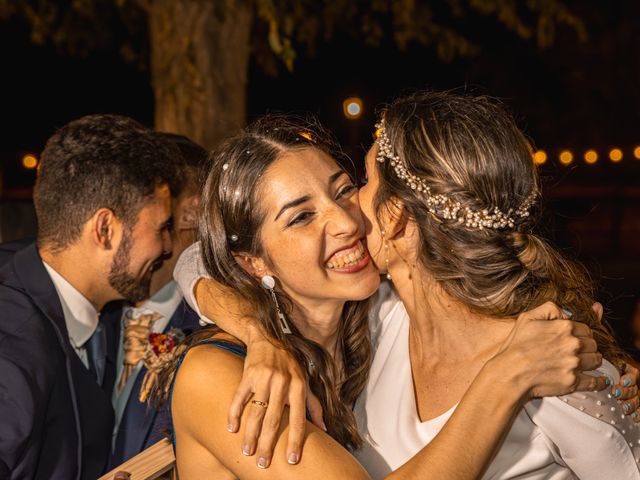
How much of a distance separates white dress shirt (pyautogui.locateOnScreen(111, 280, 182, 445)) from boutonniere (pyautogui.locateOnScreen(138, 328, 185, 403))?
5.1 inches

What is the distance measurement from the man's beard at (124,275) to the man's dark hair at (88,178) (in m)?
0.08

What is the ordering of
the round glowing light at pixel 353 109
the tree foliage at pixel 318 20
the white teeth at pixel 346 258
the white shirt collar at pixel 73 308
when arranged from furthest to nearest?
the tree foliage at pixel 318 20 → the round glowing light at pixel 353 109 → the white shirt collar at pixel 73 308 → the white teeth at pixel 346 258

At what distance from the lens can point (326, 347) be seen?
2.77 meters

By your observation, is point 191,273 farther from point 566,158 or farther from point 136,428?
point 566,158

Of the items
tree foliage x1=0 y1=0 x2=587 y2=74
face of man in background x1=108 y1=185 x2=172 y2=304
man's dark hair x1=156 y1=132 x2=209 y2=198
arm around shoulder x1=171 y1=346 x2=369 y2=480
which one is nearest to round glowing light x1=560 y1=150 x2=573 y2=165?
tree foliage x1=0 y1=0 x2=587 y2=74

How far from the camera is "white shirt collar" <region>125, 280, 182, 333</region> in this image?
3.29 metres

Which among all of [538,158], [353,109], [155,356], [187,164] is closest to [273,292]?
[155,356]

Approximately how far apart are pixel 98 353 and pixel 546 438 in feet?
5.75

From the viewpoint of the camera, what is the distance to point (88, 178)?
3045 mm

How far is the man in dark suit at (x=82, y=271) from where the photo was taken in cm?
258

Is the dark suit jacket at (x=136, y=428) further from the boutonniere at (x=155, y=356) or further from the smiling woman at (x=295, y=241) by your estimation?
the smiling woman at (x=295, y=241)

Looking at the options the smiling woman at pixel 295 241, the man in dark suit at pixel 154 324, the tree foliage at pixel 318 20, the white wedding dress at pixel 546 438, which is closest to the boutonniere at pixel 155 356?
the man in dark suit at pixel 154 324

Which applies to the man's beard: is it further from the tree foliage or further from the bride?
the tree foliage

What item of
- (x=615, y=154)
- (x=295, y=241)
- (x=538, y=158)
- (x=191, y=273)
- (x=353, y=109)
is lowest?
(x=615, y=154)
